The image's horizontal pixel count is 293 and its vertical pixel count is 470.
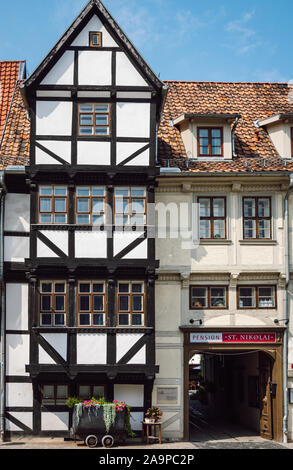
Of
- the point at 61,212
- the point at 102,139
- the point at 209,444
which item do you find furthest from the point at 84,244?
the point at 209,444

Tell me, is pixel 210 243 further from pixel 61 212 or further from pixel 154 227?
pixel 61 212

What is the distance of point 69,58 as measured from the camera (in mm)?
24438

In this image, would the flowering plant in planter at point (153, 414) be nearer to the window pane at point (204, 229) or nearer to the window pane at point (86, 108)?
the window pane at point (204, 229)

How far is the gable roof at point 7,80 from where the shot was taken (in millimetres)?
28078

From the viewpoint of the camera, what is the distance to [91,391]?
78.4 feet

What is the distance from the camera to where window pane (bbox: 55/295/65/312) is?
77.6ft

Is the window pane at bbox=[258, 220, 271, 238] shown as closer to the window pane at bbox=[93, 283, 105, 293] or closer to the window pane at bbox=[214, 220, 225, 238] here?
the window pane at bbox=[214, 220, 225, 238]

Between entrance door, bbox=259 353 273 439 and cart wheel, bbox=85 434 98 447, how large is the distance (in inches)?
244

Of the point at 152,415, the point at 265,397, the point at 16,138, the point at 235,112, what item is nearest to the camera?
the point at 152,415

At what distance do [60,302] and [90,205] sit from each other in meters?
3.29

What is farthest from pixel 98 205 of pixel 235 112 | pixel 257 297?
pixel 235 112

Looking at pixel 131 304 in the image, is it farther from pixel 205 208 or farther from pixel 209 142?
pixel 209 142

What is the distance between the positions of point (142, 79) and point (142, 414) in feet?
36.1

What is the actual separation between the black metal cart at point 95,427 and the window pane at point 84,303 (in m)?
3.08
